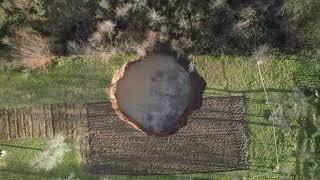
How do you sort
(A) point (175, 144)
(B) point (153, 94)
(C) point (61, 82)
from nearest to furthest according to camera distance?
(C) point (61, 82) < (A) point (175, 144) < (B) point (153, 94)

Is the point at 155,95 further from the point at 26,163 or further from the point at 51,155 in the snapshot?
the point at 26,163

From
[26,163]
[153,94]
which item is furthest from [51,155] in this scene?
[153,94]

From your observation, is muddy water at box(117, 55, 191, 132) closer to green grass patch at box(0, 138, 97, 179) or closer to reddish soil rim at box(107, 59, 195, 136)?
reddish soil rim at box(107, 59, 195, 136)

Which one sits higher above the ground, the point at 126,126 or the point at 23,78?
the point at 23,78

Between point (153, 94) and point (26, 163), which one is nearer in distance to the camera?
point (26, 163)

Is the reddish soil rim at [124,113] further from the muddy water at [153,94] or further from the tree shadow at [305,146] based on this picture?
the tree shadow at [305,146]

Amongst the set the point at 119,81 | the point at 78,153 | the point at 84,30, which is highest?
the point at 84,30

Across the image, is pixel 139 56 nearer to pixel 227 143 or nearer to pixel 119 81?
pixel 119 81

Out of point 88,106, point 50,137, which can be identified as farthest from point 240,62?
point 50,137
